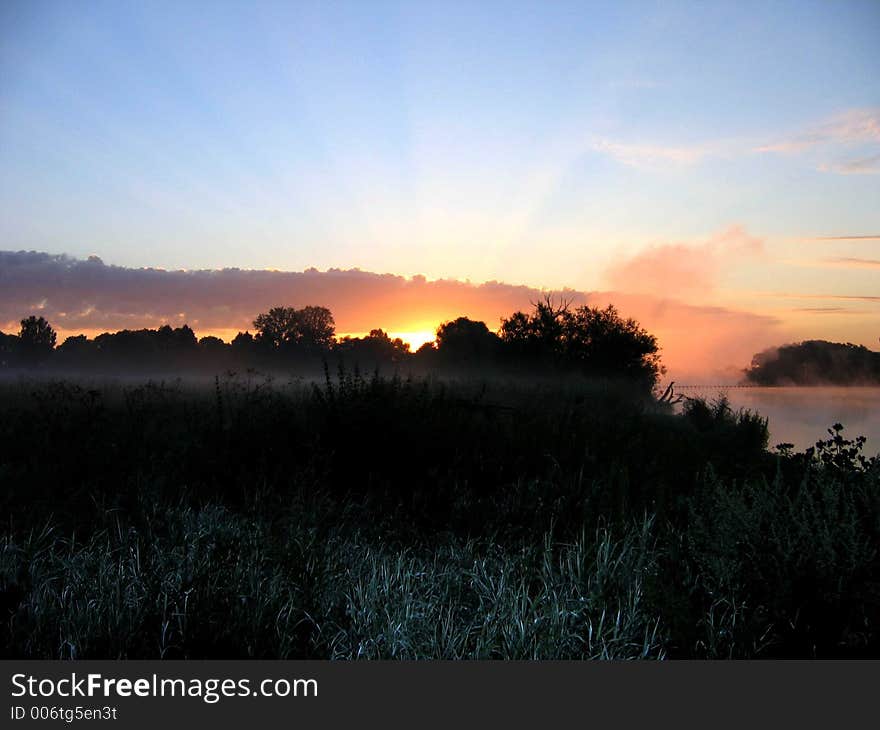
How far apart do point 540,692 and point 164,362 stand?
35.0 meters

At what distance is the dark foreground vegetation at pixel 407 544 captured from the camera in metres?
4.18

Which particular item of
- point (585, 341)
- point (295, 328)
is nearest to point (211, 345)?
point (295, 328)

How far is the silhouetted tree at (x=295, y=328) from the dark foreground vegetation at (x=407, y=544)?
28.7m

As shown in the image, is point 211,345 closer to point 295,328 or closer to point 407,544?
point 295,328

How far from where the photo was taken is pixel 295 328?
40969 mm

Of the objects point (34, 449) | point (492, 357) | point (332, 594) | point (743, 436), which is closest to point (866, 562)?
point (332, 594)

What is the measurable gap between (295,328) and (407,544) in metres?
35.8

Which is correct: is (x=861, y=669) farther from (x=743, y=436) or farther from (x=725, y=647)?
(x=743, y=436)

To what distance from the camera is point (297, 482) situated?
7.67 m

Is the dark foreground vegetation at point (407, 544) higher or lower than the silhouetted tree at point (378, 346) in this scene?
lower

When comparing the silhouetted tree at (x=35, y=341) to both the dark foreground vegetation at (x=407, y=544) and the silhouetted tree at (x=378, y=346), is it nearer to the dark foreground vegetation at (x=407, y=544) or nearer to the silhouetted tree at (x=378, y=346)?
the silhouetted tree at (x=378, y=346)

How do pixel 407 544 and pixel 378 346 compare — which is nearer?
pixel 407 544

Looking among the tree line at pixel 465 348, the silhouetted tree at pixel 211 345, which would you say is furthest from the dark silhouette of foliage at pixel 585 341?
the silhouetted tree at pixel 211 345

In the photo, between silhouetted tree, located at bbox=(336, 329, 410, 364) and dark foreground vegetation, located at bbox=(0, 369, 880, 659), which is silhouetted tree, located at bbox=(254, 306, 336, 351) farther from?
dark foreground vegetation, located at bbox=(0, 369, 880, 659)
